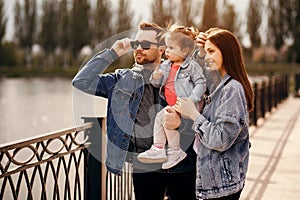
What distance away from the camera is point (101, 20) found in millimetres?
58188

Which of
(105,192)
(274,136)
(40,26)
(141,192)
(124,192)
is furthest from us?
(40,26)

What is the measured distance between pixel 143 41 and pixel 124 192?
174 cm

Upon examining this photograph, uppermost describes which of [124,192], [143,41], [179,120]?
[143,41]

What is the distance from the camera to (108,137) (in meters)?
3.09

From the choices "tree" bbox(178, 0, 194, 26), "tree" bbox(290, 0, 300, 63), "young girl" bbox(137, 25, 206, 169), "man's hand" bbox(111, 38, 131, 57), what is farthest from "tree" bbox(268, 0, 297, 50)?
"young girl" bbox(137, 25, 206, 169)

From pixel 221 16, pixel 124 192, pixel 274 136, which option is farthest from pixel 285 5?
pixel 124 192

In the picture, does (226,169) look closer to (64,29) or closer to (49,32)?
(49,32)

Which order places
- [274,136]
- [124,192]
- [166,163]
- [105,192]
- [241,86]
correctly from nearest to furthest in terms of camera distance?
[241,86]
[166,163]
[105,192]
[124,192]
[274,136]

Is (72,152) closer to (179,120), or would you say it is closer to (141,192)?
(141,192)

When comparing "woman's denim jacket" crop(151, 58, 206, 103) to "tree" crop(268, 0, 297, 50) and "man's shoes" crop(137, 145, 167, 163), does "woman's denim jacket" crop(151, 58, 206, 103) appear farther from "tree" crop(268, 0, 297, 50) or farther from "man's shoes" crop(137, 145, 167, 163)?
"tree" crop(268, 0, 297, 50)

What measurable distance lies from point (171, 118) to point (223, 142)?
0.31 meters

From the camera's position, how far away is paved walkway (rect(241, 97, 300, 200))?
5.66 m

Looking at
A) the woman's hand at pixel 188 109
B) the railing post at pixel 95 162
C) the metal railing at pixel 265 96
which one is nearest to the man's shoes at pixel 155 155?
the woman's hand at pixel 188 109

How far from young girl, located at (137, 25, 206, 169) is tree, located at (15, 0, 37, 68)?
54328 millimetres
